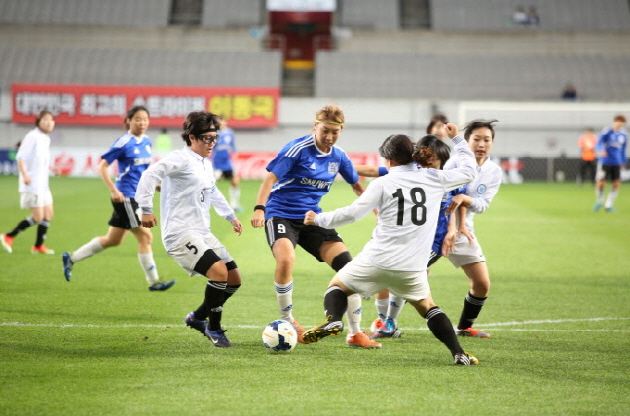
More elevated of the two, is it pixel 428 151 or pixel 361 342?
pixel 428 151

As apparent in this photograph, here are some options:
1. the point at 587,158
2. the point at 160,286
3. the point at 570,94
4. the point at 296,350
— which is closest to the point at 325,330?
the point at 296,350

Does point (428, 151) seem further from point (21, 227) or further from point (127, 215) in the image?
point (21, 227)

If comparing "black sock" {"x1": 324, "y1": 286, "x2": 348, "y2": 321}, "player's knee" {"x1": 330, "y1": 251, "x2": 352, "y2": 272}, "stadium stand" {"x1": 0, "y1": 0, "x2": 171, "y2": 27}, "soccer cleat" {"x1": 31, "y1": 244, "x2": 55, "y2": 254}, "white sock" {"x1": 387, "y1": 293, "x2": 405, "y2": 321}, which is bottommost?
"soccer cleat" {"x1": 31, "y1": 244, "x2": 55, "y2": 254}

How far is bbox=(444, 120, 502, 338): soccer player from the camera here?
6812mm

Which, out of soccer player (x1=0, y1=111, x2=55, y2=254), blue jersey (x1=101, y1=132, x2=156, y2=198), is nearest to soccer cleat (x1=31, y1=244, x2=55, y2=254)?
soccer player (x1=0, y1=111, x2=55, y2=254)

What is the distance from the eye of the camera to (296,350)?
20.8ft

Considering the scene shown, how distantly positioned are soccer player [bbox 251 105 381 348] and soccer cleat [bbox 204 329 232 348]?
0.60 m

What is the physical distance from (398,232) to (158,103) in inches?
1215

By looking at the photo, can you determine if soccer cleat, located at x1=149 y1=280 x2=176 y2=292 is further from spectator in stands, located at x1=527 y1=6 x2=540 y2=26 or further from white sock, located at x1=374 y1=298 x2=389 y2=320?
spectator in stands, located at x1=527 y1=6 x2=540 y2=26

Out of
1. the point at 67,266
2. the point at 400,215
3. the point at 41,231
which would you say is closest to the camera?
the point at 400,215

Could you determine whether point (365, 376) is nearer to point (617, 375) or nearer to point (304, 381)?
point (304, 381)

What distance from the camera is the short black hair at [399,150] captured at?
18.5 feet

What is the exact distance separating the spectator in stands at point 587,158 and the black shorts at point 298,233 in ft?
82.5

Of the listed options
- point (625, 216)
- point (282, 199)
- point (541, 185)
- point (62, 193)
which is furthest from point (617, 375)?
point (541, 185)
